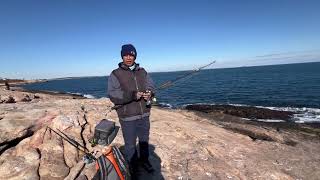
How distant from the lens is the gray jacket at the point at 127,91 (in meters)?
7.12

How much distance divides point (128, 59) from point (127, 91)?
771 mm

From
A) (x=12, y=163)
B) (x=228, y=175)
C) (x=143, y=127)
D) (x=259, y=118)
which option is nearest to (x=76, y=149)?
(x=12, y=163)

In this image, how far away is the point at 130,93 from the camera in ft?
23.3

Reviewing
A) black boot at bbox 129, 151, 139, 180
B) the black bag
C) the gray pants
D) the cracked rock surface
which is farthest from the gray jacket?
the cracked rock surface

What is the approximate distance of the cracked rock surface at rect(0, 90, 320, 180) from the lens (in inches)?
340

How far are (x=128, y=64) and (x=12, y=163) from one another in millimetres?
4552

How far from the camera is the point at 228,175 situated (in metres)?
9.23

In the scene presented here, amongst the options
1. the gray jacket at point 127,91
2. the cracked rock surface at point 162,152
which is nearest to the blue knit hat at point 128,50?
the gray jacket at point 127,91

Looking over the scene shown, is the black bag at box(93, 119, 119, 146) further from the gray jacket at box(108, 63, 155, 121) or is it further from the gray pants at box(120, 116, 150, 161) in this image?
the gray jacket at box(108, 63, 155, 121)

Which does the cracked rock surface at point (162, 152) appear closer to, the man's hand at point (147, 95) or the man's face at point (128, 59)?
the man's hand at point (147, 95)

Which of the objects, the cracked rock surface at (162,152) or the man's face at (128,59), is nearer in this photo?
the man's face at (128,59)

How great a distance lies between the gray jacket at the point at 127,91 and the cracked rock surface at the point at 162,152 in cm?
203

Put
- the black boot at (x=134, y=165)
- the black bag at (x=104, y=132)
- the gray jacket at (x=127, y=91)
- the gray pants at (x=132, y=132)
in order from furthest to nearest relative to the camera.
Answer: the black bag at (x=104, y=132) → the black boot at (x=134, y=165) → the gray pants at (x=132, y=132) → the gray jacket at (x=127, y=91)

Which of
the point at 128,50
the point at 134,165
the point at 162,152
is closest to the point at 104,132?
the point at 134,165
